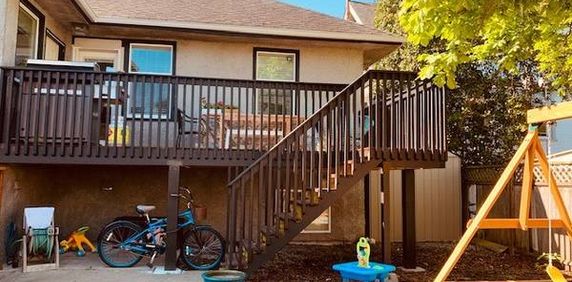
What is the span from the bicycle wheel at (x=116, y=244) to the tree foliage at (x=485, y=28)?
14.6 ft

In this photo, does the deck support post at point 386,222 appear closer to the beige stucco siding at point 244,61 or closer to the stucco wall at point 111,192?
the stucco wall at point 111,192

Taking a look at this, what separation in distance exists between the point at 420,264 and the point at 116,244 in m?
4.53

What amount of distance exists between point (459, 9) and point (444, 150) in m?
2.06

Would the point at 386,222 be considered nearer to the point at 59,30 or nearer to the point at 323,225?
the point at 323,225

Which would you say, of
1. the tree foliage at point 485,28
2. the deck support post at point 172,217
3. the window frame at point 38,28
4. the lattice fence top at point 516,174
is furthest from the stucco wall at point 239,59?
the lattice fence top at point 516,174

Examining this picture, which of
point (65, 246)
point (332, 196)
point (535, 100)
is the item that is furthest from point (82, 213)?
point (535, 100)

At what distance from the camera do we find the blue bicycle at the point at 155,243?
657 cm

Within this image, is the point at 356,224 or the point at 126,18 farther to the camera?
the point at 356,224

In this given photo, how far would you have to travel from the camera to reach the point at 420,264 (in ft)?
24.8

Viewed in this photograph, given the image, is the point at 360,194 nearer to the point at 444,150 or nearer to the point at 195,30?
the point at 444,150

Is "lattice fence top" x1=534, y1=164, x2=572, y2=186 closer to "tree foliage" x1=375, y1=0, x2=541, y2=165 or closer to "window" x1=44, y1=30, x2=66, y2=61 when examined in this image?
"tree foliage" x1=375, y1=0, x2=541, y2=165

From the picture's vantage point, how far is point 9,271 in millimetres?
6184

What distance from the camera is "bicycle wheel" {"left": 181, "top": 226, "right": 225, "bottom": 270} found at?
21.5 feet

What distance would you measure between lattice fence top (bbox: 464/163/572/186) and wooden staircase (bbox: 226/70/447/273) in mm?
1957
